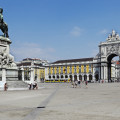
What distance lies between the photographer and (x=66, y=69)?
121500 mm

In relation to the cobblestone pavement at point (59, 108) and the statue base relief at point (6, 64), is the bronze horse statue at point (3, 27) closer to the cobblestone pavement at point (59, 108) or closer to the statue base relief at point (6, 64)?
the statue base relief at point (6, 64)

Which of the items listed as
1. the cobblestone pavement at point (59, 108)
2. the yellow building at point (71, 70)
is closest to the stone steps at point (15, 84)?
the cobblestone pavement at point (59, 108)

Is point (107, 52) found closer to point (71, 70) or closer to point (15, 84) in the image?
point (71, 70)

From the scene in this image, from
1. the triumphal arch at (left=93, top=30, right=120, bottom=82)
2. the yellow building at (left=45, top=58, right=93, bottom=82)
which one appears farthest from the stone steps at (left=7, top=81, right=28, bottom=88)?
the yellow building at (left=45, top=58, right=93, bottom=82)

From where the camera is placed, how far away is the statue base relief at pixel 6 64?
2616cm

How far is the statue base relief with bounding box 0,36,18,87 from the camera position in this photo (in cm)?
2616

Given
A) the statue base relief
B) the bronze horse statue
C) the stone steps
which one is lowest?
the stone steps

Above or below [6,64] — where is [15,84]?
below

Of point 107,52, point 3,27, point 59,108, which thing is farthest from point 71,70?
point 59,108

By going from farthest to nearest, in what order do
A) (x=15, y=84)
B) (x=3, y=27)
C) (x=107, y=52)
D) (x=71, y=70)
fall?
(x=71, y=70) → (x=107, y=52) → (x=3, y=27) → (x=15, y=84)

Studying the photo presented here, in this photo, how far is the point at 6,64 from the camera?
89.4 ft

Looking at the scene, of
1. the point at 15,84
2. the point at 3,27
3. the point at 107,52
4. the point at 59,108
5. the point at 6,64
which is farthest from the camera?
the point at 107,52

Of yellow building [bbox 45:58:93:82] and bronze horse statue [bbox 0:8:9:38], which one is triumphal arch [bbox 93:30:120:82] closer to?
yellow building [bbox 45:58:93:82]

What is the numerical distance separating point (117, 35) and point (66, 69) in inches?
1457
